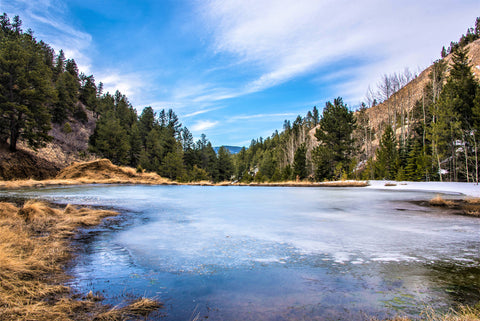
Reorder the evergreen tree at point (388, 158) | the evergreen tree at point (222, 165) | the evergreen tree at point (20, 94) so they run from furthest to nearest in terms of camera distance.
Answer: the evergreen tree at point (222, 165) < the evergreen tree at point (388, 158) < the evergreen tree at point (20, 94)

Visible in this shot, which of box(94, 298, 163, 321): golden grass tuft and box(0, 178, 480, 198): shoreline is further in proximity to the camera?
box(0, 178, 480, 198): shoreline

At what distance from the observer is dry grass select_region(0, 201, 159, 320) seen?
247 centimetres

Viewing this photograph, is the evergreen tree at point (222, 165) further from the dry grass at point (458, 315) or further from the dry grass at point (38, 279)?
the dry grass at point (458, 315)

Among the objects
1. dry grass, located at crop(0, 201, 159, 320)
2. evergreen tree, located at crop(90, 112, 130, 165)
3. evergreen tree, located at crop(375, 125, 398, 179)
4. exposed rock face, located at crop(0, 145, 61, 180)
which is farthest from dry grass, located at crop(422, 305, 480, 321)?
evergreen tree, located at crop(90, 112, 130, 165)

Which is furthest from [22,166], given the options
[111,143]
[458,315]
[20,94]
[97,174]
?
[458,315]

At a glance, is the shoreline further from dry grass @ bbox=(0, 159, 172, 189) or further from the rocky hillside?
the rocky hillside

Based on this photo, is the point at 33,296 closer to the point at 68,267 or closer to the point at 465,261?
the point at 68,267

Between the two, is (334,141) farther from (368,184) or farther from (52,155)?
(52,155)

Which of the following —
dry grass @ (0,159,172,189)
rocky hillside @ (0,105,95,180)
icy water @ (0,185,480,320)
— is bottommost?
icy water @ (0,185,480,320)

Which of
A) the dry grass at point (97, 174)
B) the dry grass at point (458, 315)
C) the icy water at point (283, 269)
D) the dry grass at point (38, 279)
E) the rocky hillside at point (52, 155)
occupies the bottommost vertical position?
the icy water at point (283, 269)

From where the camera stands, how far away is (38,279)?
11.0 ft

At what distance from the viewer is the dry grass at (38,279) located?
2.47m

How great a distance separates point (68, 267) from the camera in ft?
12.9

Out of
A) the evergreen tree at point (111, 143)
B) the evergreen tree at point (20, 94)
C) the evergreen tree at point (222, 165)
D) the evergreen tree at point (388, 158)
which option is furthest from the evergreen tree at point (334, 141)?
the evergreen tree at point (222, 165)
